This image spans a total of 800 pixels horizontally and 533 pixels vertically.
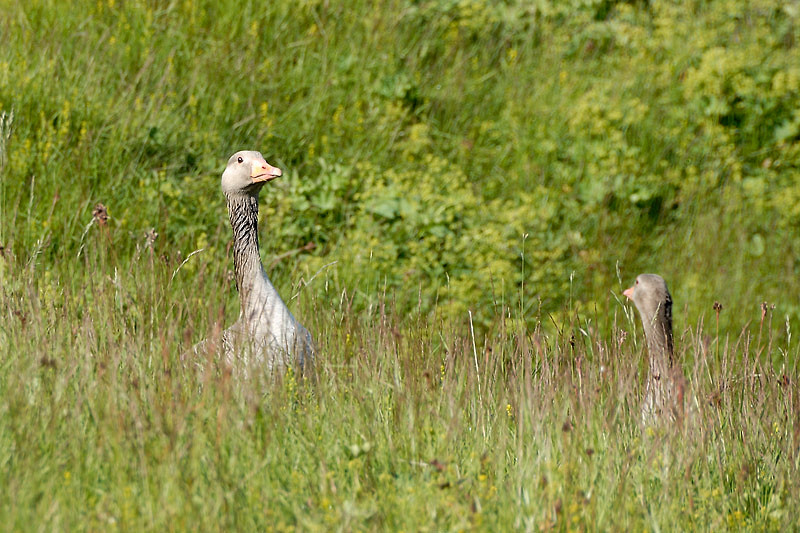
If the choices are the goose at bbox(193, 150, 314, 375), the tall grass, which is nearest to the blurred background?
the goose at bbox(193, 150, 314, 375)

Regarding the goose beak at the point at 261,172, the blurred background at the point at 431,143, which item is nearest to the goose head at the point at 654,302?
the blurred background at the point at 431,143

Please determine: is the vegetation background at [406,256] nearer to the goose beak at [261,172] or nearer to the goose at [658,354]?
the goose at [658,354]

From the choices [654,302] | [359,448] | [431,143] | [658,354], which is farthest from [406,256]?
[359,448]

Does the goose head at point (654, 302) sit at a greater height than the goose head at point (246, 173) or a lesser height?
lesser

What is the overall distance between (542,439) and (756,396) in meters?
1.55

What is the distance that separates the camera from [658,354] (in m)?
5.21

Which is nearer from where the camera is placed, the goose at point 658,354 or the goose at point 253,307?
the goose at point 658,354

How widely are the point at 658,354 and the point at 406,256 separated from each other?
255 centimetres

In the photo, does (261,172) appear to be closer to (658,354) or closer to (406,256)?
(406,256)

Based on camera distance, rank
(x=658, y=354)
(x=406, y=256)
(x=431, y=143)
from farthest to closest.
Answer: (x=431, y=143) < (x=406, y=256) < (x=658, y=354)

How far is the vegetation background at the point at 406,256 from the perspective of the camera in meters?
3.25

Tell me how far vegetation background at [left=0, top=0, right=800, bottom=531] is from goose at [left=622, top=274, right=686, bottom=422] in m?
0.13

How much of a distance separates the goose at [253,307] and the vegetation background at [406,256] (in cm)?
20

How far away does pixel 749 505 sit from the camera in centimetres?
365
